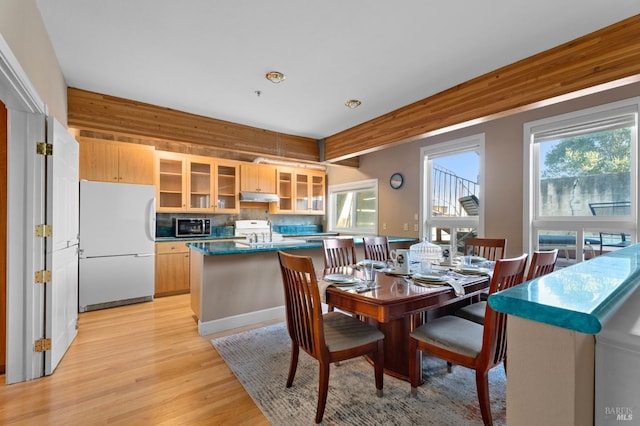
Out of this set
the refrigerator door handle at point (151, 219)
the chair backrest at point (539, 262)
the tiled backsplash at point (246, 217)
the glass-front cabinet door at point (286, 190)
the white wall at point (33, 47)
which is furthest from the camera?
the glass-front cabinet door at point (286, 190)

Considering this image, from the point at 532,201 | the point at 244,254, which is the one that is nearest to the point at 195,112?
the point at 244,254

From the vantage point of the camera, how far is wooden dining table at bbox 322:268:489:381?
5.34ft

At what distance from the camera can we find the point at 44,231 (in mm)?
2127

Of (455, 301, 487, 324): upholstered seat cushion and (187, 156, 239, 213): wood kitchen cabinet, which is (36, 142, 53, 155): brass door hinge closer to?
(187, 156, 239, 213): wood kitchen cabinet

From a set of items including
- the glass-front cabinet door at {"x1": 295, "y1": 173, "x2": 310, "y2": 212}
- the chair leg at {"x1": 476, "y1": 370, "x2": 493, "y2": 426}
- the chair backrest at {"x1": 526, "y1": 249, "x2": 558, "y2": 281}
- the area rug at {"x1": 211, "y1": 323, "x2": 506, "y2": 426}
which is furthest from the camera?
the glass-front cabinet door at {"x1": 295, "y1": 173, "x2": 310, "y2": 212}

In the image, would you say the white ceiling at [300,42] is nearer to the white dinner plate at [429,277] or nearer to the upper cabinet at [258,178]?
the white dinner plate at [429,277]

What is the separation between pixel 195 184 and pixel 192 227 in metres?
0.74

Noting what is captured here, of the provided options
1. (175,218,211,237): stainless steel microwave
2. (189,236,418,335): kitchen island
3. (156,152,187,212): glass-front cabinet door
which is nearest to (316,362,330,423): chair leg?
(189,236,418,335): kitchen island

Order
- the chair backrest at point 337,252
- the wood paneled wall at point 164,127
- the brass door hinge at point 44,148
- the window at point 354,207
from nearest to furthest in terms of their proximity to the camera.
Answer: the brass door hinge at point 44,148
the chair backrest at point 337,252
the wood paneled wall at point 164,127
the window at point 354,207

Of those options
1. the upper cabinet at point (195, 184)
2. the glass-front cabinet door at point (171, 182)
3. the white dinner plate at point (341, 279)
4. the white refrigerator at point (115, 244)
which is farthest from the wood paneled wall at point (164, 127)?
the white dinner plate at point (341, 279)

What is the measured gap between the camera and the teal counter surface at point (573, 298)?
24.1 inches

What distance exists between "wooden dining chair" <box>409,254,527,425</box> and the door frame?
107 inches

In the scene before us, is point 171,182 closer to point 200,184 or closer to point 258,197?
point 200,184

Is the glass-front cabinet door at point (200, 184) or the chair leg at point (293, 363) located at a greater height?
the glass-front cabinet door at point (200, 184)
